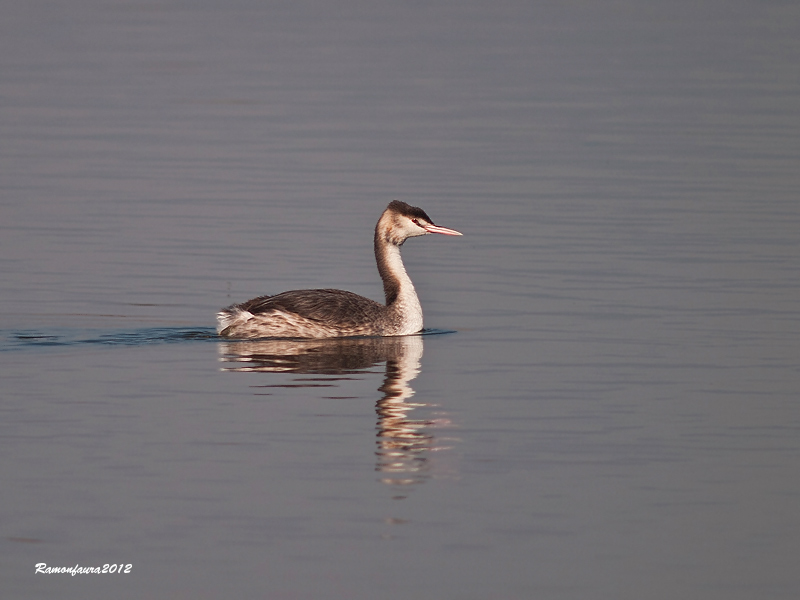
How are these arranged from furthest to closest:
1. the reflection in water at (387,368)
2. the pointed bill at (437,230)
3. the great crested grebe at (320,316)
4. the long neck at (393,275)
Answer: the pointed bill at (437,230) < the long neck at (393,275) < the great crested grebe at (320,316) < the reflection in water at (387,368)

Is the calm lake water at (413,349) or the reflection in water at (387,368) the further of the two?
the reflection in water at (387,368)

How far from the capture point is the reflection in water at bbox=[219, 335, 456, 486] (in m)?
10.3

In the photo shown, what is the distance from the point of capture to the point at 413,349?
14.5m

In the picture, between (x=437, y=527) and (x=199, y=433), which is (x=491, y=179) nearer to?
(x=199, y=433)

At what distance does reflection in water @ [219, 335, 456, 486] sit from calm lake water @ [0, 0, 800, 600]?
4 centimetres

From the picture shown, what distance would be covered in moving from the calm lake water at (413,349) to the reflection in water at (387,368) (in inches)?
1.7

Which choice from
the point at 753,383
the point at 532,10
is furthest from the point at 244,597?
the point at 532,10

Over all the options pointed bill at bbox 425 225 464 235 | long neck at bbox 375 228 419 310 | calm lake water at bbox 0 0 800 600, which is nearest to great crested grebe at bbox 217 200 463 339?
long neck at bbox 375 228 419 310

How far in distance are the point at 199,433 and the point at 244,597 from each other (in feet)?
9.88

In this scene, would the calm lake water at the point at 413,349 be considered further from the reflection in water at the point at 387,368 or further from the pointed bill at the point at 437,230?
the pointed bill at the point at 437,230

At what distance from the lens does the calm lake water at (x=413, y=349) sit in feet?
28.2

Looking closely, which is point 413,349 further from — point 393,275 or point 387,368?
point 393,275

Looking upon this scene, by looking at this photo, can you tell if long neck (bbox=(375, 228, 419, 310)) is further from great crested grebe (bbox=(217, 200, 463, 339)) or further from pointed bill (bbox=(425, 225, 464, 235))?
pointed bill (bbox=(425, 225, 464, 235))

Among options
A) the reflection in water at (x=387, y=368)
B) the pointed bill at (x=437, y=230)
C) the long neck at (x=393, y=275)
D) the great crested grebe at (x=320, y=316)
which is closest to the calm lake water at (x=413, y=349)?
the reflection in water at (x=387, y=368)
